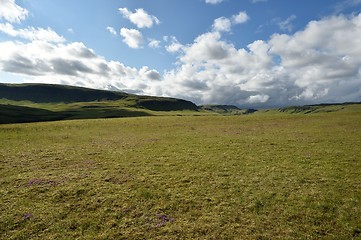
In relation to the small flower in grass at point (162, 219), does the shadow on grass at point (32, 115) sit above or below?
above

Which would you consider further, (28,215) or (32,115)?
(32,115)

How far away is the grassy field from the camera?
1303 centimetres

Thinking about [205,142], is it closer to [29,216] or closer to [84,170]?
[84,170]

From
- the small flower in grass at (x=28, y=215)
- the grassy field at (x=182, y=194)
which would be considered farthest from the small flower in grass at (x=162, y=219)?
the small flower in grass at (x=28, y=215)

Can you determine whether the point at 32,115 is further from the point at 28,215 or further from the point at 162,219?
the point at 162,219

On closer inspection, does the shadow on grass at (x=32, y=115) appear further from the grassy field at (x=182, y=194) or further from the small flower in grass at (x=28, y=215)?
the small flower in grass at (x=28, y=215)

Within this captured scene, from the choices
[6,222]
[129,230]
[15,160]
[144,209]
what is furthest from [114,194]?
[15,160]

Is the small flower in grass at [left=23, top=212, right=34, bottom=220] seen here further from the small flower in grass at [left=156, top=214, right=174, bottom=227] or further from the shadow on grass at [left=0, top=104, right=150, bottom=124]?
the shadow on grass at [left=0, top=104, right=150, bottom=124]

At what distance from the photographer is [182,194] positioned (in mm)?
17406

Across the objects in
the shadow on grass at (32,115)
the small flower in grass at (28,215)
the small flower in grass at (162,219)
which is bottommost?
the small flower in grass at (162,219)

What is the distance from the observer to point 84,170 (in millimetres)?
23500

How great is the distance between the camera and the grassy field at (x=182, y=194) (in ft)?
42.8

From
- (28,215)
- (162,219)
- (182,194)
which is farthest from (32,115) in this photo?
(162,219)

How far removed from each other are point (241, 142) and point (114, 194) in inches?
1015
